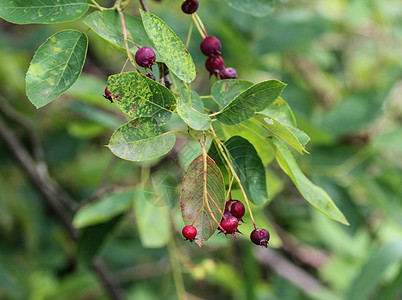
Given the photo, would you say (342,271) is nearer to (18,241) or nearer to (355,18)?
(355,18)

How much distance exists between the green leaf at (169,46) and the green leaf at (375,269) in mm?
819

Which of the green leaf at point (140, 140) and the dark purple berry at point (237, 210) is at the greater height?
the green leaf at point (140, 140)

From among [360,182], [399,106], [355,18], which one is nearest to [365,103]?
[360,182]

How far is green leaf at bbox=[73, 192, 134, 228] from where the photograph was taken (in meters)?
1.10

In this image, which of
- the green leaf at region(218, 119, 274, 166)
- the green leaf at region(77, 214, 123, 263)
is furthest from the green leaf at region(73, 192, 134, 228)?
the green leaf at region(218, 119, 274, 166)

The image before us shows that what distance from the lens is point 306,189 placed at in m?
0.62

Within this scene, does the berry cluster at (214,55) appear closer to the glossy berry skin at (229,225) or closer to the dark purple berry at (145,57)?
the dark purple berry at (145,57)

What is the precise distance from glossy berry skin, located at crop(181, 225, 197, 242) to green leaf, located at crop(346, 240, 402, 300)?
77 cm

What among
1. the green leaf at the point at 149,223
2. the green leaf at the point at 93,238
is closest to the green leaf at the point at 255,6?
the green leaf at the point at 149,223

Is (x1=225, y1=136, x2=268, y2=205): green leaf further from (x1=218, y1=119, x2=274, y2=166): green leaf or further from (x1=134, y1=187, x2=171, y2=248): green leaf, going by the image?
(x1=134, y1=187, x2=171, y2=248): green leaf

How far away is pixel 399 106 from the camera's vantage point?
2238mm

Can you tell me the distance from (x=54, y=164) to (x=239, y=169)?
130cm

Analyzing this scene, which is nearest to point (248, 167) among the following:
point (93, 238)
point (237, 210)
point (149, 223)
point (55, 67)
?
point (237, 210)

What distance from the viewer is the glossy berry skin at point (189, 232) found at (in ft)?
1.79
